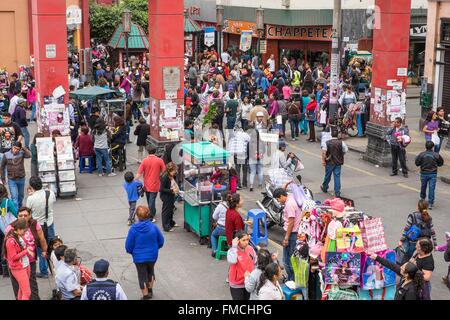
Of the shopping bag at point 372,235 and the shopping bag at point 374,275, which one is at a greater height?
the shopping bag at point 372,235

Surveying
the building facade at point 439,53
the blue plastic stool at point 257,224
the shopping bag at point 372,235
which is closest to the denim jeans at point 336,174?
the blue plastic stool at point 257,224

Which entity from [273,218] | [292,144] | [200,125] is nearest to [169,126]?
[200,125]

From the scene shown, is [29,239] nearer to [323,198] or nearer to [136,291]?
[136,291]

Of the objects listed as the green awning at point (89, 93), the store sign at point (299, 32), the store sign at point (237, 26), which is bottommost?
the green awning at point (89, 93)

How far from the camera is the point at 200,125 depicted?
876 inches

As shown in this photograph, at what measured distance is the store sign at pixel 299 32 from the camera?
1522 inches

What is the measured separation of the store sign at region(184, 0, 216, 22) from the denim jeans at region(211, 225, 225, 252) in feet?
113

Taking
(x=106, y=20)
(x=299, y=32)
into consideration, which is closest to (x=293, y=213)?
(x=299, y=32)

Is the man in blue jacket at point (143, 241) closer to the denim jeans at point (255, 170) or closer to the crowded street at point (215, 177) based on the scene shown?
the crowded street at point (215, 177)

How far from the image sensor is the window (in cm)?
2412

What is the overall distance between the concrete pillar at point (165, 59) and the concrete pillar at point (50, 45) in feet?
8.10

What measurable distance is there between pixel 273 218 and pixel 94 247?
360 centimetres

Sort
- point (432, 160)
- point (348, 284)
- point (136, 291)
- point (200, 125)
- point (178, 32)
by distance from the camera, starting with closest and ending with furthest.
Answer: point (348, 284) → point (136, 291) → point (432, 160) → point (178, 32) → point (200, 125)

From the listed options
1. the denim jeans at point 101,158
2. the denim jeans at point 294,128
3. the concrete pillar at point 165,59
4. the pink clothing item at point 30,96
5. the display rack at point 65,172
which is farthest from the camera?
the pink clothing item at point 30,96
